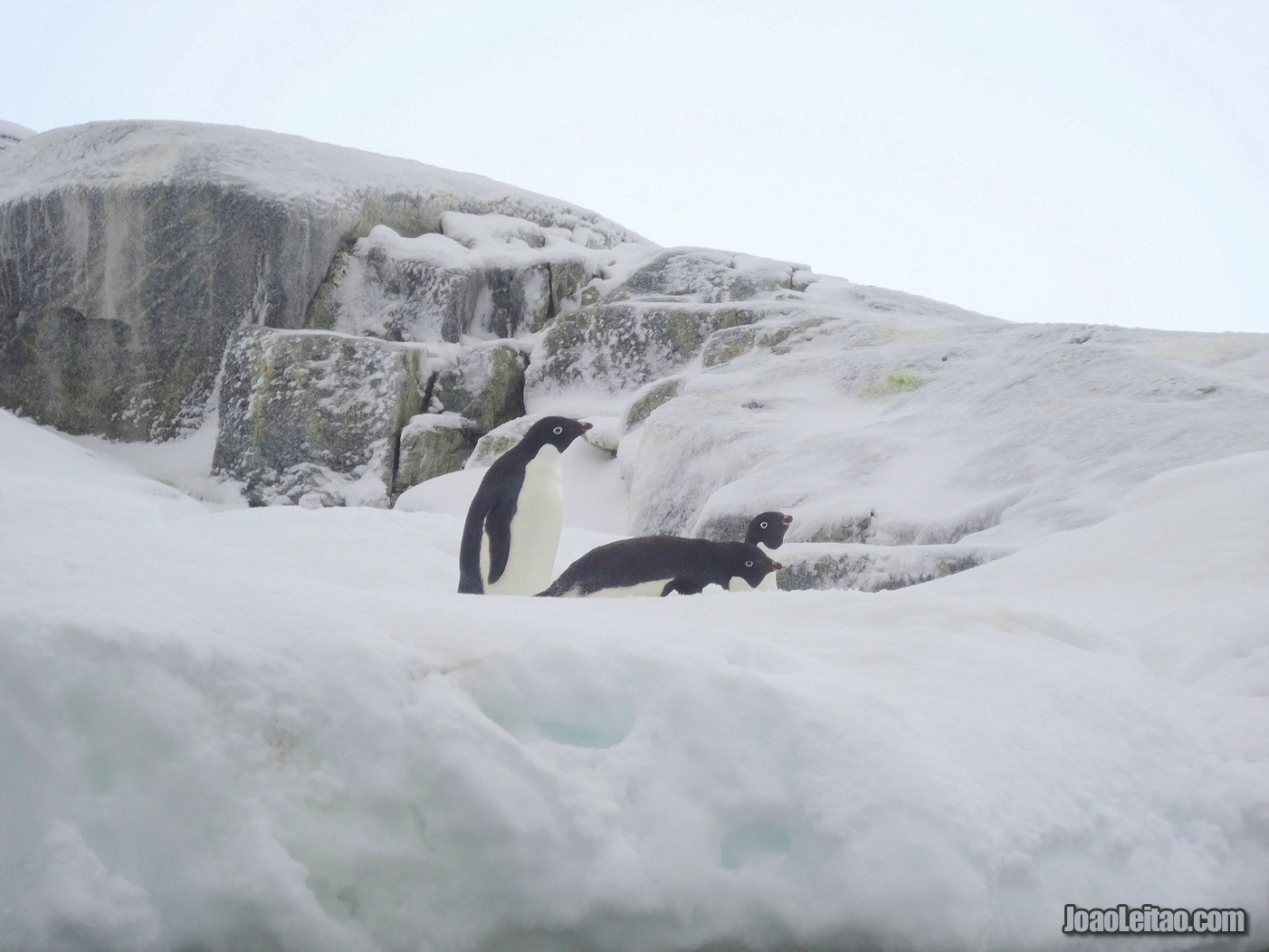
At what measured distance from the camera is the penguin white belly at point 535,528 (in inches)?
164

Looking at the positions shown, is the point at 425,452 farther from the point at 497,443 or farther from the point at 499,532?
the point at 499,532

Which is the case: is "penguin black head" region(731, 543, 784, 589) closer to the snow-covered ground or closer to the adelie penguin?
the adelie penguin

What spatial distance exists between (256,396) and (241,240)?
303 cm

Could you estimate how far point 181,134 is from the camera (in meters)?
14.0

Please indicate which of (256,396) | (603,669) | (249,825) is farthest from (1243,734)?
(256,396)

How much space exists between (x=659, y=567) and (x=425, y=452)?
309 inches

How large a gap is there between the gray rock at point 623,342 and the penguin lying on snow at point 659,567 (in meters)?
7.32

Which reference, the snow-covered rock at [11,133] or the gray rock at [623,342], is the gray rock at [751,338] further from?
the snow-covered rock at [11,133]

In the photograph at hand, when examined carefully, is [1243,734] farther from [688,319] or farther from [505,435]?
[688,319]

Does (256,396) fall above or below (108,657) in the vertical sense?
below

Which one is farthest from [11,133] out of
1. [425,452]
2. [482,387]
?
[425,452]

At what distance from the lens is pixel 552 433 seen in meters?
4.24

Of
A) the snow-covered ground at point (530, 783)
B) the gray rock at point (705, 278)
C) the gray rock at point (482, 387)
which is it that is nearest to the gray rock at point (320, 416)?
the gray rock at point (482, 387)

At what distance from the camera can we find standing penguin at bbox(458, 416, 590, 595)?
411 centimetres
